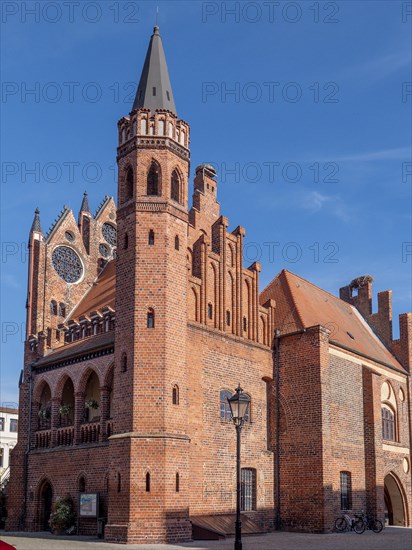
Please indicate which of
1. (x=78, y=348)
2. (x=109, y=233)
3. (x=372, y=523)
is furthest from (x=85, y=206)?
(x=372, y=523)

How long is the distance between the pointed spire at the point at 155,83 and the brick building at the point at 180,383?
0.06m

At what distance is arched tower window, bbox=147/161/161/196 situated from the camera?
89.6 ft

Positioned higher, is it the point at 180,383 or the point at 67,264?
the point at 67,264

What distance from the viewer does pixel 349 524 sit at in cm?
2962

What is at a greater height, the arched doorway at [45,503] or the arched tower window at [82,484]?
the arched tower window at [82,484]

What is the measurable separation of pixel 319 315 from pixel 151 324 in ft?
40.3

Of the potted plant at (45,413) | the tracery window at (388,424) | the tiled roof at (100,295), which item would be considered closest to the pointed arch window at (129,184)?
the tiled roof at (100,295)

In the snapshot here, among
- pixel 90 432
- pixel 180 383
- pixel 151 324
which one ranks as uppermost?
pixel 151 324

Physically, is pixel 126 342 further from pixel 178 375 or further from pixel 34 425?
pixel 34 425

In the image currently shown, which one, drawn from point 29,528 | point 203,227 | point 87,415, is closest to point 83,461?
point 87,415

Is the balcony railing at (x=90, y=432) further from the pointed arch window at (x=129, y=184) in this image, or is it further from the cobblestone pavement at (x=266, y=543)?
the pointed arch window at (x=129, y=184)

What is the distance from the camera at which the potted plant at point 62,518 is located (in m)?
27.3

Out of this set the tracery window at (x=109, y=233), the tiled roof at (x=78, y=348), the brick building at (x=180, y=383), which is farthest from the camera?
the tracery window at (x=109, y=233)

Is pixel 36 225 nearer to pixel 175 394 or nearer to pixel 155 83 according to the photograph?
pixel 155 83
